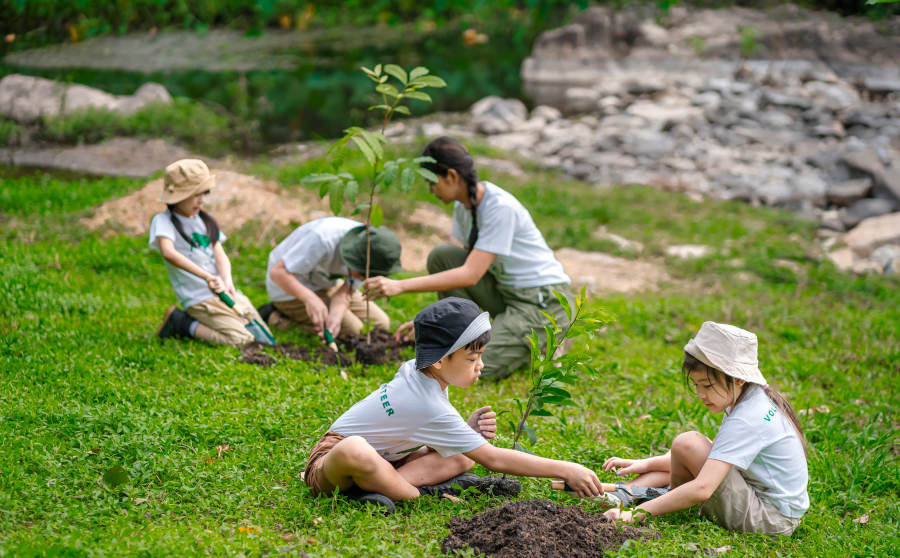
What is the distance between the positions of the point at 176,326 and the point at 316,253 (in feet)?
3.18

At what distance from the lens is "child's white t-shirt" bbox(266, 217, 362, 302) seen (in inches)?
200

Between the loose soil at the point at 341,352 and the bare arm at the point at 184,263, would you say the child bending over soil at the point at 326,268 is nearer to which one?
the loose soil at the point at 341,352

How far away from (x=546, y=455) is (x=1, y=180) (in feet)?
23.0

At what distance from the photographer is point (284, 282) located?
5.12 meters

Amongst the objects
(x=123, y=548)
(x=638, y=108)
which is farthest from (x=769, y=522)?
(x=638, y=108)

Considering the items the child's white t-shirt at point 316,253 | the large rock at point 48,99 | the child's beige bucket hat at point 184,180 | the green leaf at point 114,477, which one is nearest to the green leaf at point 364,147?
the child's white t-shirt at point 316,253

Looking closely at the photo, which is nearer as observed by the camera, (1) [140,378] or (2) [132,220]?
(1) [140,378]

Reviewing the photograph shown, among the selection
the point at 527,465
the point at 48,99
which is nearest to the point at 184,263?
the point at 527,465

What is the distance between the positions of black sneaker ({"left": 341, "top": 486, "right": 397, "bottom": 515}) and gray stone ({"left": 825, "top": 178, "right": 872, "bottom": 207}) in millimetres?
9488

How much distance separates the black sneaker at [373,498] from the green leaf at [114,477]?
897mm

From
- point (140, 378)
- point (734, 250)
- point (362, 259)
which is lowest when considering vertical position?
point (734, 250)

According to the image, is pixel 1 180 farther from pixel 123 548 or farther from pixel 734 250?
pixel 734 250

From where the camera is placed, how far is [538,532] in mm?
3068

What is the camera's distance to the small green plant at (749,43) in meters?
20.8
